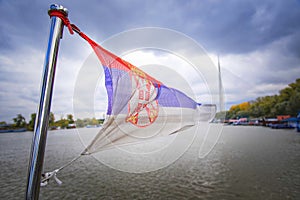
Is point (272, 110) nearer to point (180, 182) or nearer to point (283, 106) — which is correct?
point (283, 106)

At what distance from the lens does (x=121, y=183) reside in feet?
14.6

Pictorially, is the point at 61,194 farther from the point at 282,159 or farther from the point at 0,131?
the point at 0,131

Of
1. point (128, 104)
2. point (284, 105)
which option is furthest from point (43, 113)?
point (284, 105)

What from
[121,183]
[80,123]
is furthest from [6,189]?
[80,123]

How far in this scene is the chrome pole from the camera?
2.43 ft

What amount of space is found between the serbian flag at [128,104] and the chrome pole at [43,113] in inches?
18.7

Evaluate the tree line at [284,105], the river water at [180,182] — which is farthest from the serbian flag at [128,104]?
the tree line at [284,105]

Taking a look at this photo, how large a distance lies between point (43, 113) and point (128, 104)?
1.09 m

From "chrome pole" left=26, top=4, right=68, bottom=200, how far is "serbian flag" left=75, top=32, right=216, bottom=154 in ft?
1.56

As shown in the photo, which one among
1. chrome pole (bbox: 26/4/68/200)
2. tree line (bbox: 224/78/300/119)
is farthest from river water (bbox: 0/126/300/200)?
tree line (bbox: 224/78/300/119)

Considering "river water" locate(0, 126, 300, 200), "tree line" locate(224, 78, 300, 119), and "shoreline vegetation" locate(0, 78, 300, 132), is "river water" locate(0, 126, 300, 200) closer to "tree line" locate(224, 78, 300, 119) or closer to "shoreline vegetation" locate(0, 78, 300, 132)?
"shoreline vegetation" locate(0, 78, 300, 132)

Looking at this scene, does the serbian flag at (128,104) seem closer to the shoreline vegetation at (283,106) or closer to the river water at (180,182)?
the river water at (180,182)

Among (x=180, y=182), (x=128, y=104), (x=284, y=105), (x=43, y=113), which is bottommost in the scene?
(x=180, y=182)

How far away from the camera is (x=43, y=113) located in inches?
30.3
